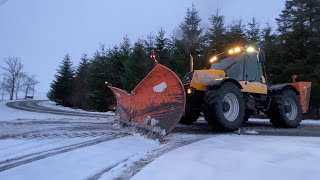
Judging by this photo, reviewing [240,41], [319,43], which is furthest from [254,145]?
[240,41]

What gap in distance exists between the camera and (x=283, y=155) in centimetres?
473

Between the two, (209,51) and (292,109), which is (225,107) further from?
(209,51)

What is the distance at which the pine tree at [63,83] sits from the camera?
41.3 meters

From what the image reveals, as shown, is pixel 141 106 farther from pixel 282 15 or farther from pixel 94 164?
pixel 282 15

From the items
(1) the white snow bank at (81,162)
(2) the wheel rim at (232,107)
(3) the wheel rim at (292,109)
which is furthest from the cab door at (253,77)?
(1) the white snow bank at (81,162)

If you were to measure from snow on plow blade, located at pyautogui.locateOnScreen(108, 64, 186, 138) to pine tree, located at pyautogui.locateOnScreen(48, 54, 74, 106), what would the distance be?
113 ft

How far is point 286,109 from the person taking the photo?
10.5 metres

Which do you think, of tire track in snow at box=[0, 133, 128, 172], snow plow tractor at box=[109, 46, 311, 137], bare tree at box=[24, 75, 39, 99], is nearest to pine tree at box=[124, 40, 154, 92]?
snow plow tractor at box=[109, 46, 311, 137]

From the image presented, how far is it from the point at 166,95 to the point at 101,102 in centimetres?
2227

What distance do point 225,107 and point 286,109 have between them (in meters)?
3.03

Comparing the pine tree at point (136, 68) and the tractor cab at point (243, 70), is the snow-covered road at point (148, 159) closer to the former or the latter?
the tractor cab at point (243, 70)

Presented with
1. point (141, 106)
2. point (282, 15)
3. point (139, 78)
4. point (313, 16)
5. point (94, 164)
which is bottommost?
point (94, 164)

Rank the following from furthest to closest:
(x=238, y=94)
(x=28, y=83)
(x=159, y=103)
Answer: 1. (x=28, y=83)
2. (x=238, y=94)
3. (x=159, y=103)

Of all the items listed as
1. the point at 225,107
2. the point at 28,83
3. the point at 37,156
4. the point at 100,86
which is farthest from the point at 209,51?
the point at 28,83
